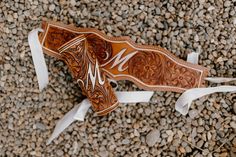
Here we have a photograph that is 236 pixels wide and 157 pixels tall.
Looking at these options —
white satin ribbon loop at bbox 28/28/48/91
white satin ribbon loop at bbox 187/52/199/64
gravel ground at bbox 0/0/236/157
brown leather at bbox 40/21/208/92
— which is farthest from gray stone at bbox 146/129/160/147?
white satin ribbon loop at bbox 28/28/48/91

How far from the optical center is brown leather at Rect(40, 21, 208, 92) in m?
1.47

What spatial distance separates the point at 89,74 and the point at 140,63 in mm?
164

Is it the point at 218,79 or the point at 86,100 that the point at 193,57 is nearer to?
the point at 218,79

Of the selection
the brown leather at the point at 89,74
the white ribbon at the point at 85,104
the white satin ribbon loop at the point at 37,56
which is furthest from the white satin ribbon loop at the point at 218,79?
the white satin ribbon loop at the point at 37,56

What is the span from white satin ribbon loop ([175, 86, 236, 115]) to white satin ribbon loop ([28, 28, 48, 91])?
0.43 meters

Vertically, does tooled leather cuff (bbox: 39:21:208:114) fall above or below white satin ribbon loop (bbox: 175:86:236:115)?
above

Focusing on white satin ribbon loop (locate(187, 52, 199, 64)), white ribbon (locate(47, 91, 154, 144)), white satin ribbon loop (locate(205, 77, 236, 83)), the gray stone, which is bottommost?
the gray stone

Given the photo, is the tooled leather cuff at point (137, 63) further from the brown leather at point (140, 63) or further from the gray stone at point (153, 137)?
the gray stone at point (153, 137)

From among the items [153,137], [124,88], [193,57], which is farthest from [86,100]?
[193,57]

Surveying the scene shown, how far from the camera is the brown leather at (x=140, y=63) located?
147cm

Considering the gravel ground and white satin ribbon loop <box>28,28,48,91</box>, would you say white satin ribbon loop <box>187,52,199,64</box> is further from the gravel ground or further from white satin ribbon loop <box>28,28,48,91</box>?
white satin ribbon loop <box>28,28,48,91</box>

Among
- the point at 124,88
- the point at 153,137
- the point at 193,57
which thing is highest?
the point at 193,57

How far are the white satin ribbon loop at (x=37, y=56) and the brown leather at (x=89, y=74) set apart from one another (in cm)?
9

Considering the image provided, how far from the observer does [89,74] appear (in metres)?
1.45
